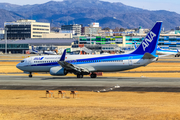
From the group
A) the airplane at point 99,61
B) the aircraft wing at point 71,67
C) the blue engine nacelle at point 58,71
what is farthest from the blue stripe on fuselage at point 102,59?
the blue engine nacelle at point 58,71

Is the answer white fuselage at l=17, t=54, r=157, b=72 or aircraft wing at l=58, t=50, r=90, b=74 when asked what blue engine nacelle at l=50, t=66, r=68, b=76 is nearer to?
aircraft wing at l=58, t=50, r=90, b=74

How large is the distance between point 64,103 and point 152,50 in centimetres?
2551

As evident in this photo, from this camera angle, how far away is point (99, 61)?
5444 centimetres

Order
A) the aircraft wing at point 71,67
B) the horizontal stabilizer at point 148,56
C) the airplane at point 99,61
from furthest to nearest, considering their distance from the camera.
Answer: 1. the aircraft wing at point 71,67
2. the airplane at point 99,61
3. the horizontal stabilizer at point 148,56

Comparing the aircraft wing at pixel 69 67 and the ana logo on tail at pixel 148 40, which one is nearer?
the ana logo on tail at pixel 148 40

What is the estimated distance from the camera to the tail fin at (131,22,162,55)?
170 feet

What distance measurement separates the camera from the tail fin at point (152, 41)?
5187 cm

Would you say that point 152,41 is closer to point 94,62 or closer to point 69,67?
point 94,62

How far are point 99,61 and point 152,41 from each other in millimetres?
9535

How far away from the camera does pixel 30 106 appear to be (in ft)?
96.8

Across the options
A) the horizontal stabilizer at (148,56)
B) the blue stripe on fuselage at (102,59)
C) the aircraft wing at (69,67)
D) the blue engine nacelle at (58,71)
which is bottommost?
the blue engine nacelle at (58,71)

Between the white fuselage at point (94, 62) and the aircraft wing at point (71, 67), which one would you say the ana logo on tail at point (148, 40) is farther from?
the aircraft wing at point (71, 67)

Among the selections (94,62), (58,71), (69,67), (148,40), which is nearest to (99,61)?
(94,62)

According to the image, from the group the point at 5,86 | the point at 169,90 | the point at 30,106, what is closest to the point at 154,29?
the point at 169,90
